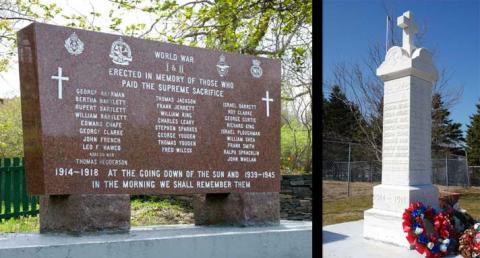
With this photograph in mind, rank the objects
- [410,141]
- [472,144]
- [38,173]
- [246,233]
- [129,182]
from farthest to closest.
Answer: [472,144], [410,141], [246,233], [129,182], [38,173]

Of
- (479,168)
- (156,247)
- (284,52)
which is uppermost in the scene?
(284,52)

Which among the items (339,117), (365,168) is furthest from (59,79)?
(365,168)

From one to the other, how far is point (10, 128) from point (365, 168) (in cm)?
428

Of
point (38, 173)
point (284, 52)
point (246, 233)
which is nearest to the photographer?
point (38, 173)

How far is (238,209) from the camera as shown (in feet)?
15.2

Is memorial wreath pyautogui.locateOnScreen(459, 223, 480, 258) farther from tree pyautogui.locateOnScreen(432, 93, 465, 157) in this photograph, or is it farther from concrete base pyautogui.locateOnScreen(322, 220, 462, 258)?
tree pyautogui.locateOnScreen(432, 93, 465, 157)

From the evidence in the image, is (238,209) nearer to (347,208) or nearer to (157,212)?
(347,208)

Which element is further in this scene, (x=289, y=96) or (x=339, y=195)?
(x=289, y=96)

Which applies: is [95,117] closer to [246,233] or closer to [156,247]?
[156,247]

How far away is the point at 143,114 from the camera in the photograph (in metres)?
4.11

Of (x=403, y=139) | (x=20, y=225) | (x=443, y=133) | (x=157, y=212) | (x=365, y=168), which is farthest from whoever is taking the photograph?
(x=157, y=212)

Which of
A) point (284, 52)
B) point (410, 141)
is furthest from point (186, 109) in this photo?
point (284, 52)

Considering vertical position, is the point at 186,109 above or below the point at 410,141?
above

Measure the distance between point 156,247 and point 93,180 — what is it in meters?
0.70
